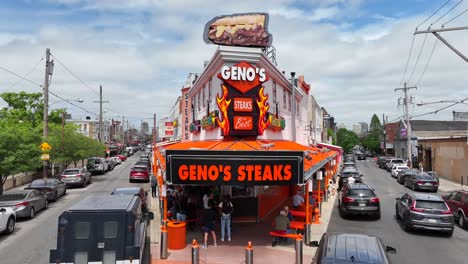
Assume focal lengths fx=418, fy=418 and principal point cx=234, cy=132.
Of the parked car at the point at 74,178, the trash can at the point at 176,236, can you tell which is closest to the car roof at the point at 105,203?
the trash can at the point at 176,236

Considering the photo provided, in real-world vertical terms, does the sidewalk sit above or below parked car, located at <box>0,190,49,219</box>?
below

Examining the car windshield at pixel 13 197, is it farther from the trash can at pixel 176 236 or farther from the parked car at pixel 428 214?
the parked car at pixel 428 214

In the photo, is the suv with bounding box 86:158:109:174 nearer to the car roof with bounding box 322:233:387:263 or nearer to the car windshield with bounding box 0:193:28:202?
the car windshield with bounding box 0:193:28:202

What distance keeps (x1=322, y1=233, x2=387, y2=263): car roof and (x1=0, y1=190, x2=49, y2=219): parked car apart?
15639 mm

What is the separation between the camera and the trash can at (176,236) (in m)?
13.9

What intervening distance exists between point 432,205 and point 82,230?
1326 centimetres

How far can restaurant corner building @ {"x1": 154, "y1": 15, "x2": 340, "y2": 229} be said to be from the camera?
1344 centimetres

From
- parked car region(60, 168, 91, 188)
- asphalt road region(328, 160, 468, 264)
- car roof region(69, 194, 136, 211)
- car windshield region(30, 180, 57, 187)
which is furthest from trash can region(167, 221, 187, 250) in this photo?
parked car region(60, 168, 91, 188)

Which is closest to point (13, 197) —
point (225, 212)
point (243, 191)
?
point (243, 191)

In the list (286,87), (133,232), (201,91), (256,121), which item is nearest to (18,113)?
(201,91)

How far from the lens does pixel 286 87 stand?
84.9 feet

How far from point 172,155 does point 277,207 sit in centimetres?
1167

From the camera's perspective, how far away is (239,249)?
14.0 metres

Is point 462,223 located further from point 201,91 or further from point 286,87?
point 201,91
